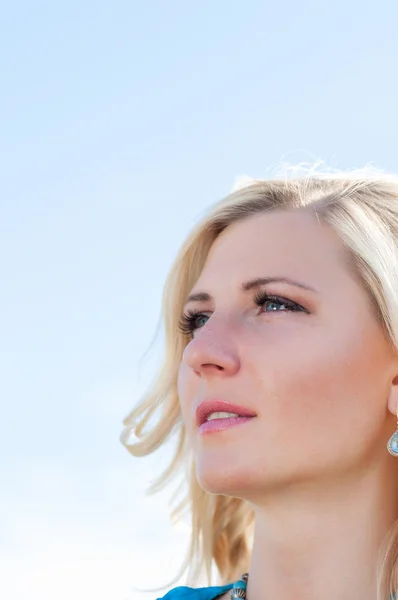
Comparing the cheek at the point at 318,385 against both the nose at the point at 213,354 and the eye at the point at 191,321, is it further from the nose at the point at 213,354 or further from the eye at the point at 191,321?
the eye at the point at 191,321

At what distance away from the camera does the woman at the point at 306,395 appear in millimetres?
3666

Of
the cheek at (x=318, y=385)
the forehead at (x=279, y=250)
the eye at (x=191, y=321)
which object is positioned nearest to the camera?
the cheek at (x=318, y=385)

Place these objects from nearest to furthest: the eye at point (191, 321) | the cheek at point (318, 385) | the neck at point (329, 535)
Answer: the cheek at point (318, 385) → the neck at point (329, 535) → the eye at point (191, 321)

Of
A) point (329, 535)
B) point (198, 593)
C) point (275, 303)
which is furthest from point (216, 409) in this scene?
point (198, 593)

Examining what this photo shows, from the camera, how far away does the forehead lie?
393 cm

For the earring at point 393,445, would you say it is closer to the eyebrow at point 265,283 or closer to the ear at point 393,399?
the ear at point 393,399

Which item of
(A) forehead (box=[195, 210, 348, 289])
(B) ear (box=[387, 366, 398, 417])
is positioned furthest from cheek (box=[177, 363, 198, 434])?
(B) ear (box=[387, 366, 398, 417])

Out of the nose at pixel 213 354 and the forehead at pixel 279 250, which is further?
the forehead at pixel 279 250

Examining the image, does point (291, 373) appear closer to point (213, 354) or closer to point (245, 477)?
point (213, 354)

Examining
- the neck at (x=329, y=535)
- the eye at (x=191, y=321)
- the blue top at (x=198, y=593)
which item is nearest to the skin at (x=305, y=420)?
the neck at (x=329, y=535)

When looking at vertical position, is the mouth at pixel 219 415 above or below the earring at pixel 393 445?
above

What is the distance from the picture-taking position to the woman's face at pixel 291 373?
12.0ft

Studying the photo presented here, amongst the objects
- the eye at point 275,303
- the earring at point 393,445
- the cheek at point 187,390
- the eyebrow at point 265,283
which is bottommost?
the earring at point 393,445

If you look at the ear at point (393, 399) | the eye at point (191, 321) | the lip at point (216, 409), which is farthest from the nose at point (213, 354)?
the ear at point (393, 399)
